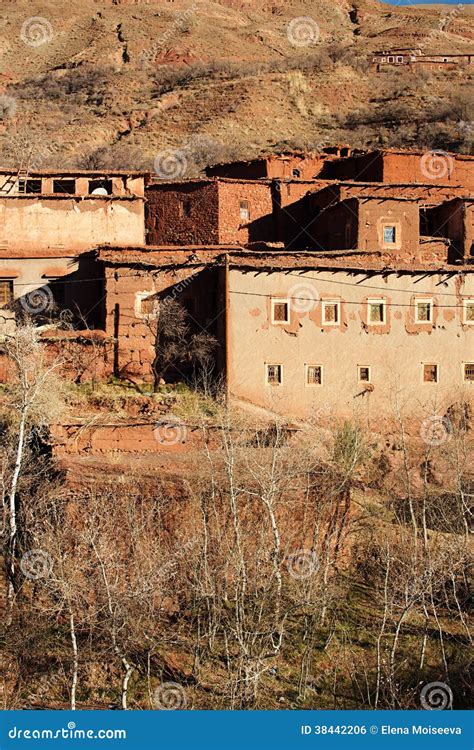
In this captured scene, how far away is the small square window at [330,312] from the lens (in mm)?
30141

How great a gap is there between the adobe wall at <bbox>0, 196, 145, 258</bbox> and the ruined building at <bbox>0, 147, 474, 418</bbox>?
4 centimetres

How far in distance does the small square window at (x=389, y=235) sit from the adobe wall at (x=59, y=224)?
7.76 m

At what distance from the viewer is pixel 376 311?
101ft

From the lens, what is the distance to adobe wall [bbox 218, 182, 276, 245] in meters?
35.1

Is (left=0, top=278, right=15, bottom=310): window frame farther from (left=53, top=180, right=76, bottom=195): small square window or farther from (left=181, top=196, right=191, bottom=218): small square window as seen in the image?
(left=181, top=196, right=191, bottom=218): small square window

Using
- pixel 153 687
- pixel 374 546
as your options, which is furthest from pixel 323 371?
pixel 153 687

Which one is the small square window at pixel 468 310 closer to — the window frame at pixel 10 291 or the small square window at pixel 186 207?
the small square window at pixel 186 207

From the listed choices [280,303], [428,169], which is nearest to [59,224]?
[280,303]

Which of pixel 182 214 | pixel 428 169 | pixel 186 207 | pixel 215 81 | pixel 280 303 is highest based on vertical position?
pixel 215 81

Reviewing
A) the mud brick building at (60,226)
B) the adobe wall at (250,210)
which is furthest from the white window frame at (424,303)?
the mud brick building at (60,226)

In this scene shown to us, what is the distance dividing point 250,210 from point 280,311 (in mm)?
7048

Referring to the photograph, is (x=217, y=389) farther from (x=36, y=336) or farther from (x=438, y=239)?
(x=438, y=239)

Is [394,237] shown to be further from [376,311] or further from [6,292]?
[6,292]

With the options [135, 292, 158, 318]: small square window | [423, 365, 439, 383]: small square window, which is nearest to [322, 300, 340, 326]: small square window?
[423, 365, 439, 383]: small square window
